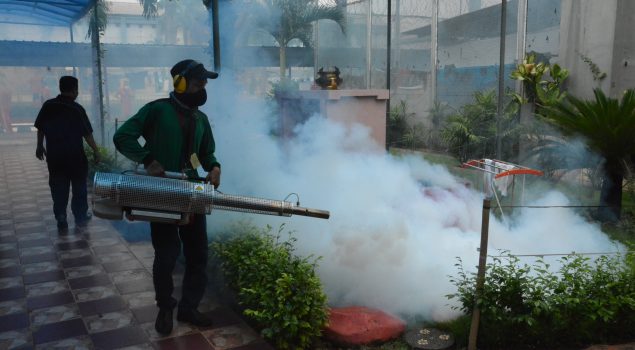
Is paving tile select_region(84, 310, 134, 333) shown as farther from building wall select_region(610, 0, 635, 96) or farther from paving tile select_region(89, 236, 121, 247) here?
building wall select_region(610, 0, 635, 96)

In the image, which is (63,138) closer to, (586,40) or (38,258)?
(38,258)

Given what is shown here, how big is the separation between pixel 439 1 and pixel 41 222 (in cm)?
952

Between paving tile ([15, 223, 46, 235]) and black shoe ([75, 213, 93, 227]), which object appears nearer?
paving tile ([15, 223, 46, 235])

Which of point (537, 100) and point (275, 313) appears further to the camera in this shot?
point (537, 100)

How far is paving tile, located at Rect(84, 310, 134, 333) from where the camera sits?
12.5 feet

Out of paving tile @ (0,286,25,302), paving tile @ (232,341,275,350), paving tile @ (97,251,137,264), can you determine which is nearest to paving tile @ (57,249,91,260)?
paving tile @ (97,251,137,264)

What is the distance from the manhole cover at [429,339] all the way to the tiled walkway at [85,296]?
39.2 inches

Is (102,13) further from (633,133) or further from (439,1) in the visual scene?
(633,133)

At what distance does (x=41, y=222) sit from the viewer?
280 inches

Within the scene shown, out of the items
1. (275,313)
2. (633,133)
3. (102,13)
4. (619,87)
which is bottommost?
(275,313)

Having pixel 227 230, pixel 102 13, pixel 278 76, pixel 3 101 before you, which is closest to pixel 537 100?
pixel 278 76

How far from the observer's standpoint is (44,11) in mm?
13203

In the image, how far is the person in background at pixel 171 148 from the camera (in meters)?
3.48

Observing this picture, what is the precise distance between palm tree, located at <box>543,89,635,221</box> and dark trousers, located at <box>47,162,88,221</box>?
6107 millimetres
